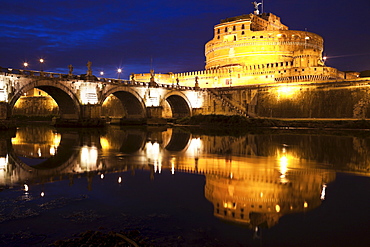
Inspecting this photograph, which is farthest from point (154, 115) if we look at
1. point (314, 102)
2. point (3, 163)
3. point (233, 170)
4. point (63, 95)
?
point (233, 170)

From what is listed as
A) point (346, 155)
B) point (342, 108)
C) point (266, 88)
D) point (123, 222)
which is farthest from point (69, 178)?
point (266, 88)

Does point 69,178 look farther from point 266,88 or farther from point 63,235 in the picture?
point 266,88

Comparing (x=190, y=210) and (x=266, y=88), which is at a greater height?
(x=266, y=88)

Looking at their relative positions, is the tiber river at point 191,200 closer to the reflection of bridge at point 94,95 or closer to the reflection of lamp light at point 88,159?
the reflection of lamp light at point 88,159

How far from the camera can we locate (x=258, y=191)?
8328 millimetres

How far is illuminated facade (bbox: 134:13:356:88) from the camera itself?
5645 cm

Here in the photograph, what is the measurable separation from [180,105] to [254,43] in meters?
20.3

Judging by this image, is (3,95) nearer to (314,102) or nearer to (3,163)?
(3,163)

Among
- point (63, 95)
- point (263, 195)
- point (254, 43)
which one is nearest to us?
point (263, 195)

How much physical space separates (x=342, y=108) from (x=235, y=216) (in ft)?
126

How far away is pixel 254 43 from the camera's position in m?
62.8

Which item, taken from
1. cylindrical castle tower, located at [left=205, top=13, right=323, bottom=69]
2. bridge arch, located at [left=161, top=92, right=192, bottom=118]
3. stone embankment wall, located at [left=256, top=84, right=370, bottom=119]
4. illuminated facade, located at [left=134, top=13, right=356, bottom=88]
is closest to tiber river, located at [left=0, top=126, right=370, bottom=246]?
stone embankment wall, located at [left=256, top=84, right=370, bottom=119]

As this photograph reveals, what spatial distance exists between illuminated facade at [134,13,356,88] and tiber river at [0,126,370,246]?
43.9 meters

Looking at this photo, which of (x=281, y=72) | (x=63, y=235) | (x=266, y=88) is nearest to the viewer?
(x=63, y=235)
